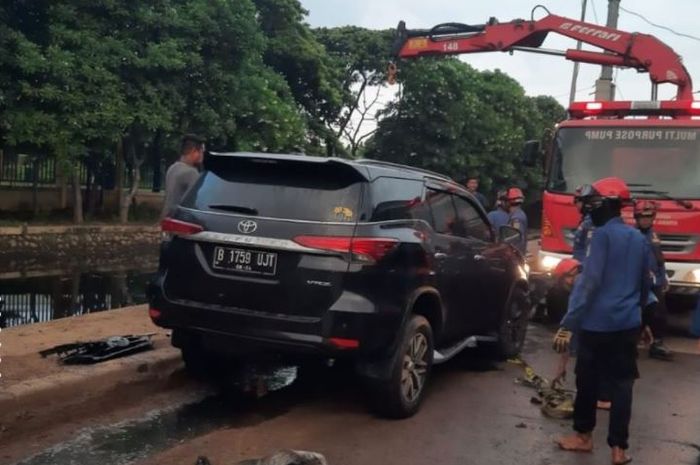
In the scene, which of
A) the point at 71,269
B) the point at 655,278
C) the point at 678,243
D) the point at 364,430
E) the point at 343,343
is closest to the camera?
the point at 343,343

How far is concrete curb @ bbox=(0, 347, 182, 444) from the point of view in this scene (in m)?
5.24

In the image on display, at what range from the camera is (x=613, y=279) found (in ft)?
15.8

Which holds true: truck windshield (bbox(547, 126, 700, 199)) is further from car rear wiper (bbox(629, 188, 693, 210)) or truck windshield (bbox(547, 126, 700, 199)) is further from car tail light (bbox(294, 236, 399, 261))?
car tail light (bbox(294, 236, 399, 261))

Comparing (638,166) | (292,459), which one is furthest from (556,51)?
(292,459)

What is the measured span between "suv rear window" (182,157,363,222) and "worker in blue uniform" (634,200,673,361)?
3.89 meters

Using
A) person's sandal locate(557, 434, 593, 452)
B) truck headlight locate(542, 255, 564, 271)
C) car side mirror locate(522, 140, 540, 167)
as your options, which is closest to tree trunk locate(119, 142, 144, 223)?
car side mirror locate(522, 140, 540, 167)

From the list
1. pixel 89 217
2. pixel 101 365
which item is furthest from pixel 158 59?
pixel 101 365

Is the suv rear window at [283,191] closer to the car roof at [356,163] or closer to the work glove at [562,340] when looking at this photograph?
the car roof at [356,163]

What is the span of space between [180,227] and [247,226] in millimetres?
547

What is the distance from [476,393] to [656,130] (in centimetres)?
526

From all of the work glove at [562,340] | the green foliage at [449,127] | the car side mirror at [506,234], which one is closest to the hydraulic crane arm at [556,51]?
the car side mirror at [506,234]

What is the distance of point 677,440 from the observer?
18.6 ft

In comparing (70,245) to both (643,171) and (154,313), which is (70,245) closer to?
(643,171)

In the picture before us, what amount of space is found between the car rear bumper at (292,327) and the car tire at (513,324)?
2.56 metres
